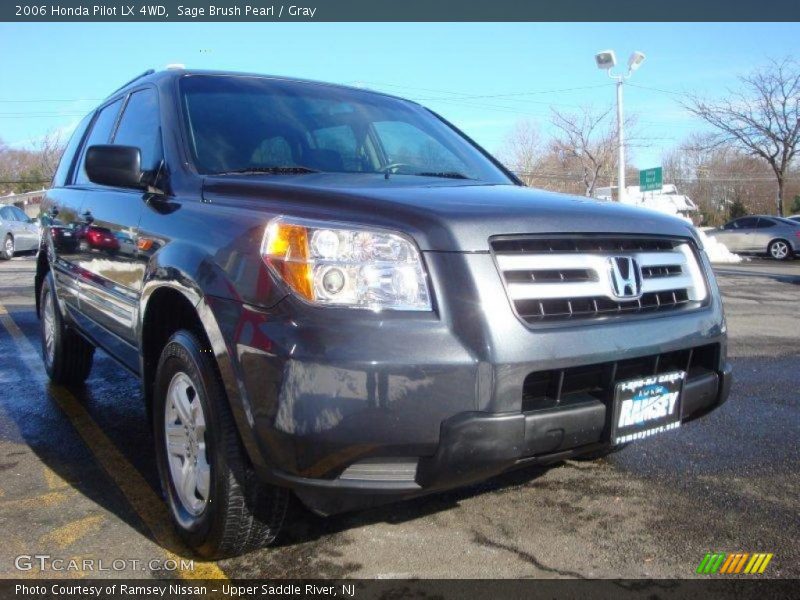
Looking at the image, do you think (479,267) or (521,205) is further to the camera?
(521,205)

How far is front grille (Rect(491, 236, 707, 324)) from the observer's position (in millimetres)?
2357

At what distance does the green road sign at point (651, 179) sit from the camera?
83.3 feet

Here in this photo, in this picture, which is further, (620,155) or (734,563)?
(620,155)

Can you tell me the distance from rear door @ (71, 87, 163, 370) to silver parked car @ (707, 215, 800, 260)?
22649 mm

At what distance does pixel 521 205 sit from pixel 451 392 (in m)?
0.79

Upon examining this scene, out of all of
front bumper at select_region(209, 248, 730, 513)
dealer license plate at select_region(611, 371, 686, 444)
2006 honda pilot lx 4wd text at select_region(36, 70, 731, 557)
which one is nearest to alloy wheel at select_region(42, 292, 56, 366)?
2006 honda pilot lx 4wd text at select_region(36, 70, 731, 557)

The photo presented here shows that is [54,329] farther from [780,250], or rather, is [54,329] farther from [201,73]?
[780,250]

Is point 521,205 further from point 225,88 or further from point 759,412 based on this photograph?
point 759,412

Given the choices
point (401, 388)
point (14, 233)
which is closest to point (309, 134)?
point (401, 388)

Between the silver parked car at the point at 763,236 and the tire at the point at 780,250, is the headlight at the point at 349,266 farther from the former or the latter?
the tire at the point at 780,250

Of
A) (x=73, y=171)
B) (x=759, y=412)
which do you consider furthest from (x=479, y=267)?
(x=73, y=171)

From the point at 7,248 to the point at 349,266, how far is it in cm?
1999

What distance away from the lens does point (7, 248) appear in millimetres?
19344

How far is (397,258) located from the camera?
7.45 feet
